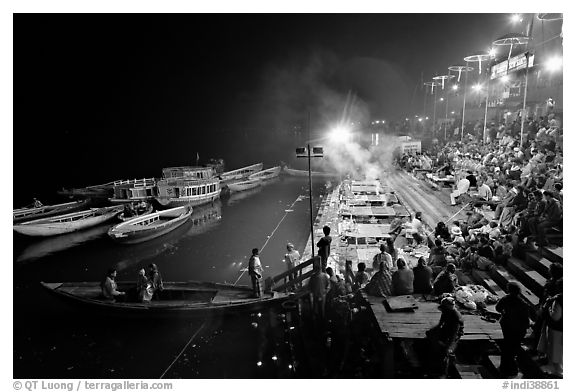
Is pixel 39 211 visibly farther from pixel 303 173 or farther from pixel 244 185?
pixel 303 173

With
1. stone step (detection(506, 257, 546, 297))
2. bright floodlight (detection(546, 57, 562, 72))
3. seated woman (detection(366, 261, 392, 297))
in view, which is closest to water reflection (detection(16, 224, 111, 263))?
seated woman (detection(366, 261, 392, 297))

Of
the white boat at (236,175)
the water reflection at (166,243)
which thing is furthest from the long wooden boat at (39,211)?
the white boat at (236,175)

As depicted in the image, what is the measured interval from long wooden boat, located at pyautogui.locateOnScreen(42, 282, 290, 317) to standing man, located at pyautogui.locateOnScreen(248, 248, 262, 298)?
249 millimetres

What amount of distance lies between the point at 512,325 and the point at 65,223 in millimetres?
28123

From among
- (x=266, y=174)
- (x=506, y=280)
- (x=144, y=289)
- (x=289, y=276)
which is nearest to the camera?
(x=506, y=280)

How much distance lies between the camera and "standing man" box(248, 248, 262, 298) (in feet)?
36.1

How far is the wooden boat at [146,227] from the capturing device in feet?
76.4

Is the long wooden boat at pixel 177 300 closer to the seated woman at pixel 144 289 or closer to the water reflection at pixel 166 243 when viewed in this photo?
the seated woman at pixel 144 289

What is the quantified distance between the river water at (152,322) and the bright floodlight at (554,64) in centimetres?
2141

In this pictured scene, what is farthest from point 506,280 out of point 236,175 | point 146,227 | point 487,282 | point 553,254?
point 236,175

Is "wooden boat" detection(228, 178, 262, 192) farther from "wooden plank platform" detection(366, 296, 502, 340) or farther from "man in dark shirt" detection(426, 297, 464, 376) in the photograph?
"man in dark shirt" detection(426, 297, 464, 376)

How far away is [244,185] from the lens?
144 ft
